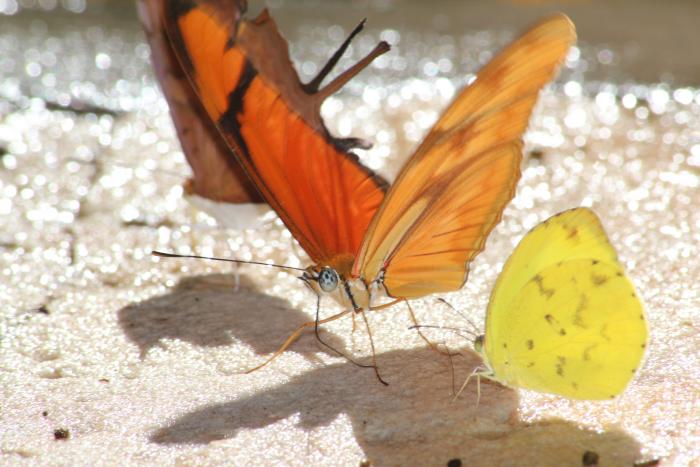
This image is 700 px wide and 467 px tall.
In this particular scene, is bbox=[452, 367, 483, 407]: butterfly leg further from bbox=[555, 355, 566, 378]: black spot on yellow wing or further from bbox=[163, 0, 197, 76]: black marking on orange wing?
bbox=[163, 0, 197, 76]: black marking on orange wing

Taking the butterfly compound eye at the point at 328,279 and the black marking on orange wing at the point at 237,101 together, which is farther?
the black marking on orange wing at the point at 237,101

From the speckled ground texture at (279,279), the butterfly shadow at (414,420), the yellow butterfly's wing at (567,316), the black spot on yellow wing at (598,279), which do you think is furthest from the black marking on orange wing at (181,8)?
the black spot on yellow wing at (598,279)

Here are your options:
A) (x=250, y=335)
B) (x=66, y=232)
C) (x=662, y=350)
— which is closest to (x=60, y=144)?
(x=66, y=232)

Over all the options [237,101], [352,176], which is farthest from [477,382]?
[237,101]

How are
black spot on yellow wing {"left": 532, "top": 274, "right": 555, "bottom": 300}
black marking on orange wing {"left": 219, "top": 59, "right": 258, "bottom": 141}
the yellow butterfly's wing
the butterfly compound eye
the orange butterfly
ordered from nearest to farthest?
the yellow butterfly's wing → black spot on yellow wing {"left": 532, "top": 274, "right": 555, "bottom": 300} → the orange butterfly → the butterfly compound eye → black marking on orange wing {"left": 219, "top": 59, "right": 258, "bottom": 141}

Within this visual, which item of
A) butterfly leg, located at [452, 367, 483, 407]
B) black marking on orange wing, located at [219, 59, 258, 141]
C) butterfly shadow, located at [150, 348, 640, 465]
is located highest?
black marking on orange wing, located at [219, 59, 258, 141]

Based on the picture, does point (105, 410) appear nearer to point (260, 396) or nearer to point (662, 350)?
point (260, 396)

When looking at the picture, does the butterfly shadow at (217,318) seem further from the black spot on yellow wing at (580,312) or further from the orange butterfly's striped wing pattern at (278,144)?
the black spot on yellow wing at (580,312)

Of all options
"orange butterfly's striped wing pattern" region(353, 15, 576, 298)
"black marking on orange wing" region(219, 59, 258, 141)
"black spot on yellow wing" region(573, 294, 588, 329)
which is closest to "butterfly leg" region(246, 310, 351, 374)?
"orange butterfly's striped wing pattern" region(353, 15, 576, 298)

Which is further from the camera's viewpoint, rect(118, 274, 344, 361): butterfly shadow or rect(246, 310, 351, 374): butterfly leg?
rect(118, 274, 344, 361): butterfly shadow
